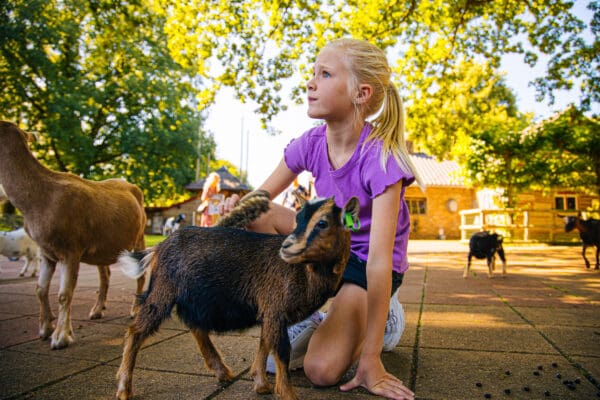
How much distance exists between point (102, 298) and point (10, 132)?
1.88 metres

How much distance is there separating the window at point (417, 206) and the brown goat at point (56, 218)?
2700 cm

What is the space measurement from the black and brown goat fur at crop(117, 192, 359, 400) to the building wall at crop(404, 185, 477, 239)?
27452 millimetres

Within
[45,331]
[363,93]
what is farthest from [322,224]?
[45,331]

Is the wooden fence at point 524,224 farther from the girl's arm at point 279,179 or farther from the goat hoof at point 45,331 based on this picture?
the goat hoof at point 45,331

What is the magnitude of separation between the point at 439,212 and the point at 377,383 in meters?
28.3

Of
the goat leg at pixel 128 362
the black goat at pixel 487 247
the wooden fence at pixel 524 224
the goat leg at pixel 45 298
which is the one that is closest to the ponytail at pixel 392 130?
the goat leg at pixel 128 362

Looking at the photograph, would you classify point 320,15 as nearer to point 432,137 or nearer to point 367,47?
point 432,137

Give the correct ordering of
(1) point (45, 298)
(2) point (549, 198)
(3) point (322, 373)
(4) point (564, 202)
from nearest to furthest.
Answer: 1. (3) point (322, 373)
2. (1) point (45, 298)
3. (2) point (549, 198)
4. (4) point (564, 202)

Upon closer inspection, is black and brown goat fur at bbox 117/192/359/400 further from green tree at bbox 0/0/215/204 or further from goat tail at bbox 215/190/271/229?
green tree at bbox 0/0/215/204

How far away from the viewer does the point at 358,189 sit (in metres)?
2.90

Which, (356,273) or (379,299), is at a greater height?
(356,273)

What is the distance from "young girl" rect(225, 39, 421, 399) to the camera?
8.23ft

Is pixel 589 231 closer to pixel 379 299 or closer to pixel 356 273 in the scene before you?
pixel 356 273

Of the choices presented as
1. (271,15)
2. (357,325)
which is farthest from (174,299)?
(271,15)
